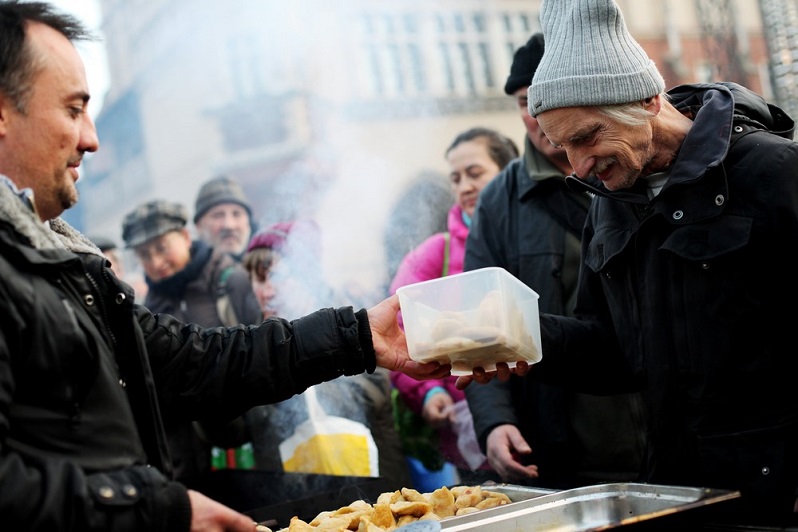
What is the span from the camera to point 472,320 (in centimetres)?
245

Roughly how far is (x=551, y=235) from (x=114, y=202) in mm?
15935

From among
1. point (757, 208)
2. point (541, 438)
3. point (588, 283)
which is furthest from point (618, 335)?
point (541, 438)

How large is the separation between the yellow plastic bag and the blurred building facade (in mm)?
1205

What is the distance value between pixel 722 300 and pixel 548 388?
122 centimetres

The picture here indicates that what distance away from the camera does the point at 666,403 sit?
8.40 ft

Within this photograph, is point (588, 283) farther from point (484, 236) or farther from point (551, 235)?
point (484, 236)

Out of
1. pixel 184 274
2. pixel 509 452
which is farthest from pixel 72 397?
pixel 184 274

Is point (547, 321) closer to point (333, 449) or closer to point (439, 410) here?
point (439, 410)

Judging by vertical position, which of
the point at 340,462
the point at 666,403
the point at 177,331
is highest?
the point at 177,331

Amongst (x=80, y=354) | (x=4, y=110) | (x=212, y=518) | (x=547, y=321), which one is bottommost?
(x=212, y=518)

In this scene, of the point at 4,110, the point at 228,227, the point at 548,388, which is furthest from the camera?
the point at 228,227

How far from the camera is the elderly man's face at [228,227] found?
6.42m

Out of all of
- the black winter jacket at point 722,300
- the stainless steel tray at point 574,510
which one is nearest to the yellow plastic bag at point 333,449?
the black winter jacket at point 722,300

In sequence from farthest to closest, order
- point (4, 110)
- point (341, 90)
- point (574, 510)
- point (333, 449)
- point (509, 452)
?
1. point (341, 90)
2. point (333, 449)
3. point (509, 452)
4. point (574, 510)
5. point (4, 110)
